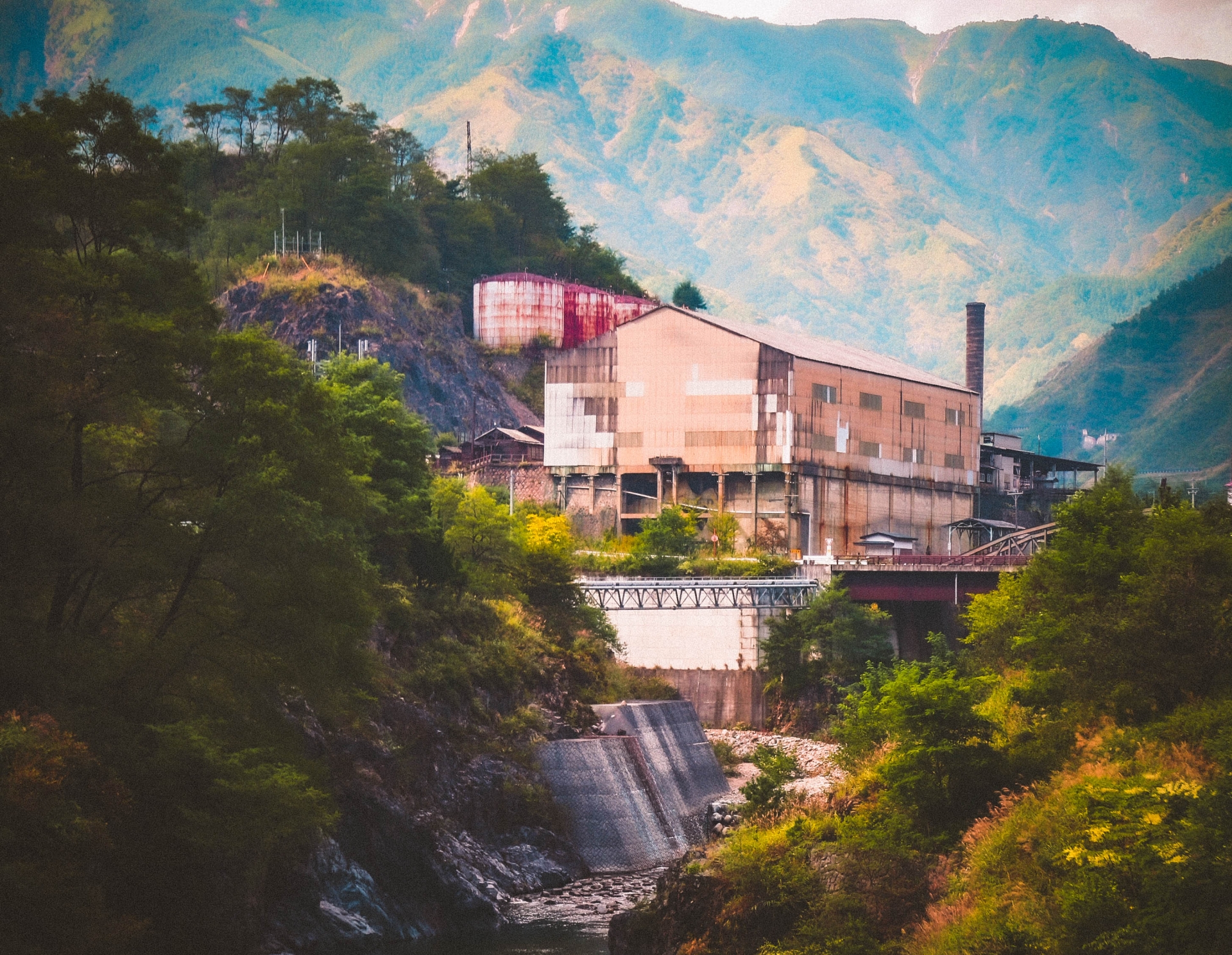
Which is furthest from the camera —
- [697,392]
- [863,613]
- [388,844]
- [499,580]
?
[697,392]

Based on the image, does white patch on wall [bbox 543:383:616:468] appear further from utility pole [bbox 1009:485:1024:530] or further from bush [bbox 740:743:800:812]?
bush [bbox 740:743:800:812]

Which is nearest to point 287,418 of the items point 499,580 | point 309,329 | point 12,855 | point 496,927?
point 12,855

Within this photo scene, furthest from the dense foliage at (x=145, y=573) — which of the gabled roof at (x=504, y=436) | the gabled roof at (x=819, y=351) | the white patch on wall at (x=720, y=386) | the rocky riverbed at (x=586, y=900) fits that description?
the gabled roof at (x=504, y=436)

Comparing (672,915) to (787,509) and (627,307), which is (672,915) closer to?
(787,509)

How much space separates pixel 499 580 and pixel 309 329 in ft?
166

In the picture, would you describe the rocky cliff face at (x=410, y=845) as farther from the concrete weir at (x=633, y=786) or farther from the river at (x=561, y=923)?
the concrete weir at (x=633, y=786)

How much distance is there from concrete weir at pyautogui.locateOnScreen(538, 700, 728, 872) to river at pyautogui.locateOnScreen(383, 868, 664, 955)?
6.90 ft

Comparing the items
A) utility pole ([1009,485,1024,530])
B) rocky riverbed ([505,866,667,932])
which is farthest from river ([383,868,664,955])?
utility pole ([1009,485,1024,530])

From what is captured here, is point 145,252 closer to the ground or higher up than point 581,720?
higher up

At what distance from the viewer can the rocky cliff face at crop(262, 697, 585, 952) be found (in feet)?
160

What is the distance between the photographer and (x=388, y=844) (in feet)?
175

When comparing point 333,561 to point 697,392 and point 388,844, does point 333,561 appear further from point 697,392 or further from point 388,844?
point 697,392

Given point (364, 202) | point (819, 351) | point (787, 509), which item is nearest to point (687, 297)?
point (364, 202)

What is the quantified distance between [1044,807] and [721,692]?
187ft
